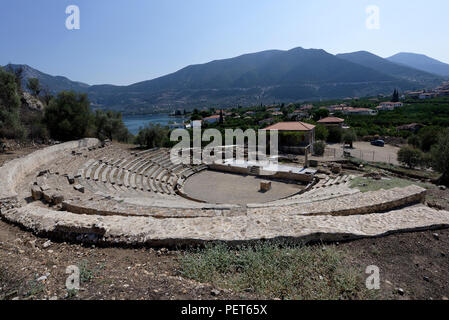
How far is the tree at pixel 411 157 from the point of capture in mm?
21131

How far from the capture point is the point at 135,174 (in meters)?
17.3

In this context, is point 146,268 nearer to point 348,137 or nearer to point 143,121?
point 348,137

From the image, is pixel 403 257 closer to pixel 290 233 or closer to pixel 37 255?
pixel 290 233

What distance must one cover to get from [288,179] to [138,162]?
41.0 feet

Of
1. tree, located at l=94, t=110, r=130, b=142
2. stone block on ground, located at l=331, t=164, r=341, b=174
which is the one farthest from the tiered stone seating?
tree, located at l=94, t=110, r=130, b=142

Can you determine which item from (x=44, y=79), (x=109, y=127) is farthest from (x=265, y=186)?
(x=44, y=79)

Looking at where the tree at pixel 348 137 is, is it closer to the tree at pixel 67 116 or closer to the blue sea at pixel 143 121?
the tree at pixel 67 116

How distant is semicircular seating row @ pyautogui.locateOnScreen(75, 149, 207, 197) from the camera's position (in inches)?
523

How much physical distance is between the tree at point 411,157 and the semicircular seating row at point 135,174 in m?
18.7

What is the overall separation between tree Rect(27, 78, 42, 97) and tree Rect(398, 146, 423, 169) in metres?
44.4

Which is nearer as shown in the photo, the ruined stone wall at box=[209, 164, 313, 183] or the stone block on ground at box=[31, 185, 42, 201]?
the stone block on ground at box=[31, 185, 42, 201]

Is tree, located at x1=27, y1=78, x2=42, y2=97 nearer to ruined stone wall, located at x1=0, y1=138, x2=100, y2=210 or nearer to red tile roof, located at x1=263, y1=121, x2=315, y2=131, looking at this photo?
ruined stone wall, located at x1=0, y1=138, x2=100, y2=210
